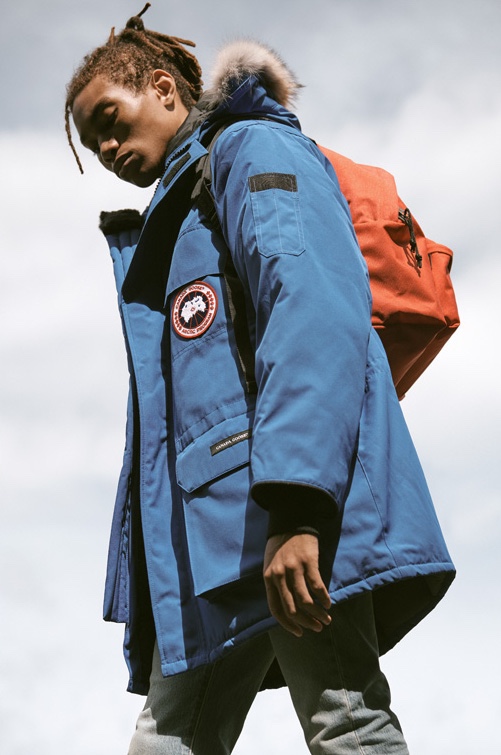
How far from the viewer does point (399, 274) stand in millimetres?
2537

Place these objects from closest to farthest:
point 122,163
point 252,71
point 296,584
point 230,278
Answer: point 296,584
point 230,278
point 252,71
point 122,163

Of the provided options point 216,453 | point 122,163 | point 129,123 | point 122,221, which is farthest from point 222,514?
point 129,123

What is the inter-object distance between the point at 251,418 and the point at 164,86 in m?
1.47

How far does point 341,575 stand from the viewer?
6.14ft

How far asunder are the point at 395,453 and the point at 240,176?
2.42 feet

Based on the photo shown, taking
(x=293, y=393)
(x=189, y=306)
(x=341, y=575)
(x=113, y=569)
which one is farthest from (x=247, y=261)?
(x=113, y=569)

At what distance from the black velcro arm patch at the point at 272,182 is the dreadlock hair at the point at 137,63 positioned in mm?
1005

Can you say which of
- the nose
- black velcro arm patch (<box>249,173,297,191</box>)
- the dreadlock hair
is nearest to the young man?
black velcro arm patch (<box>249,173,297,191</box>)

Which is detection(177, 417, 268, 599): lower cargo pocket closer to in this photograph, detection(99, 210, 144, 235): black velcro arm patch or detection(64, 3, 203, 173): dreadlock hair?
detection(99, 210, 144, 235): black velcro arm patch

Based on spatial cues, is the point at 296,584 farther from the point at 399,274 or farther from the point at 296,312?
the point at 399,274

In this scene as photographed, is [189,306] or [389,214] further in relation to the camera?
[389,214]

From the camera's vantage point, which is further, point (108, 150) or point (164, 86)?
point (164, 86)

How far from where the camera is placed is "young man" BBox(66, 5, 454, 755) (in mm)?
1854

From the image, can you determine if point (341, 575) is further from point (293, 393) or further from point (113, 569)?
point (113, 569)
